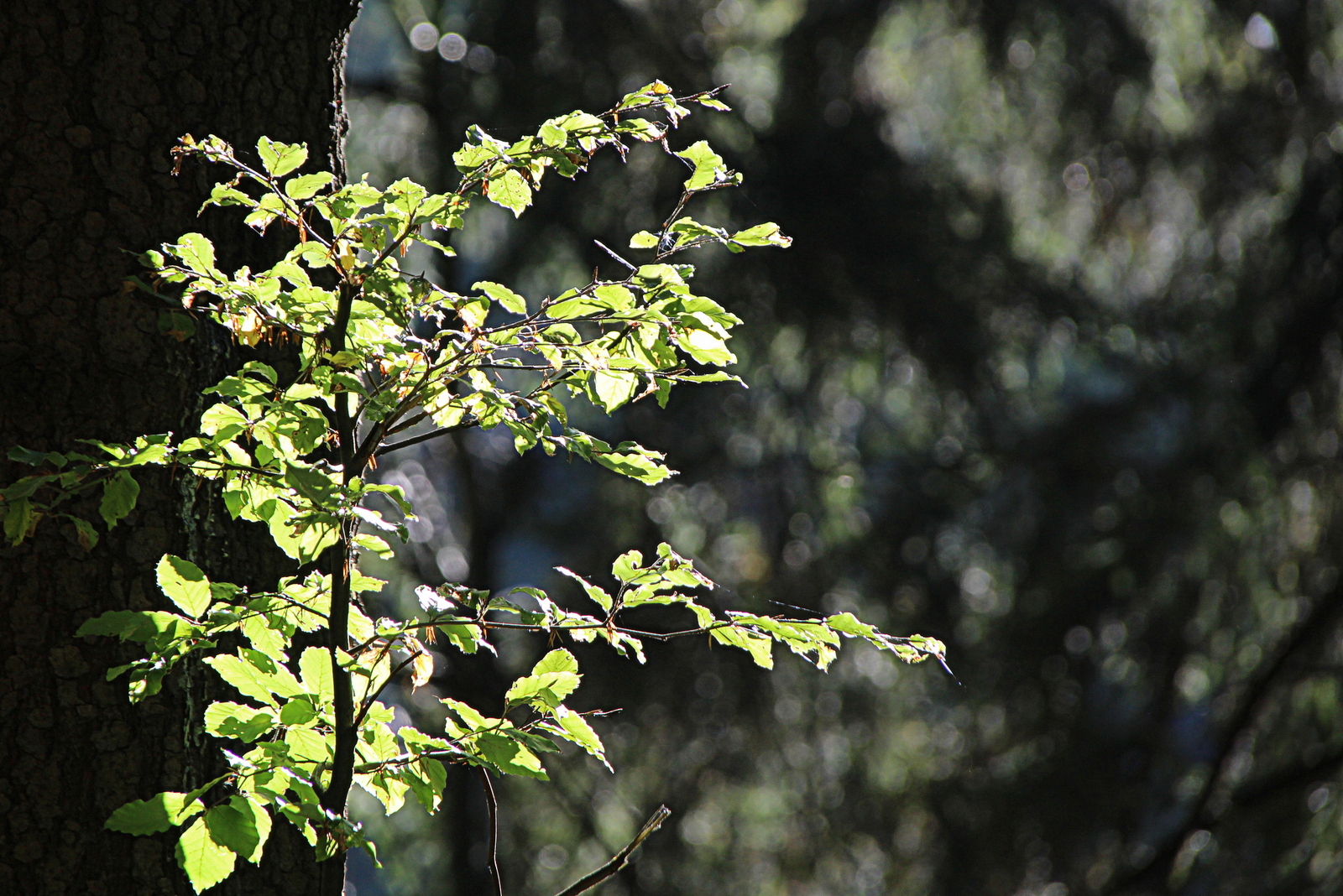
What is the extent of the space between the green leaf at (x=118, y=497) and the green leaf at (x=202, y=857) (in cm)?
20

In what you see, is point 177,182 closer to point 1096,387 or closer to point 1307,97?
point 1096,387

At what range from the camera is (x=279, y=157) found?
0.67m

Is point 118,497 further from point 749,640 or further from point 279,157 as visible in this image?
point 749,640

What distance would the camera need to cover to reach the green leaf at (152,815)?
1.96 ft

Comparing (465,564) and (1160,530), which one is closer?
(1160,530)

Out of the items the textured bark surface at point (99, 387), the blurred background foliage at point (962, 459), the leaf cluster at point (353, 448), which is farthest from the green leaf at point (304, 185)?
the blurred background foliage at point (962, 459)

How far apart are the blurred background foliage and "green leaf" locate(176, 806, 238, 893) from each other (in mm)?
2387

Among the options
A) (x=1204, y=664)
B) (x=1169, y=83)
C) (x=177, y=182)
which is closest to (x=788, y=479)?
(x=1204, y=664)

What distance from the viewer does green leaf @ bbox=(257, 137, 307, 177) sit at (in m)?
0.66

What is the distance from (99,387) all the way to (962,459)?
2.57 meters

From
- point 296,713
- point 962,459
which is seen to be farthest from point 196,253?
point 962,459

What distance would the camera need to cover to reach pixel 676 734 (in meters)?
3.13

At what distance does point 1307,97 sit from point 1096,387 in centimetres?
107

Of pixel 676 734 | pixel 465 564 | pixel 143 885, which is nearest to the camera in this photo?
pixel 143 885
